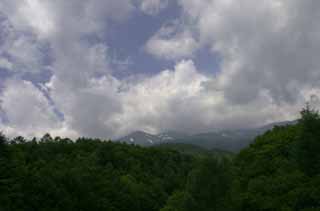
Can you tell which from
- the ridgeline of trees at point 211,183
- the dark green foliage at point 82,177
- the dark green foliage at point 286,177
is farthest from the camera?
the dark green foliage at point 82,177

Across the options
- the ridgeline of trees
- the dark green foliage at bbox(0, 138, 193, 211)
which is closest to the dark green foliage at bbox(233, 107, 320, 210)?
the ridgeline of trees

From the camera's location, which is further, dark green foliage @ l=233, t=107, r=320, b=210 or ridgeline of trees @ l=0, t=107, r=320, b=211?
ridgeline of trees @ l=0, t=107, r=320, b=211

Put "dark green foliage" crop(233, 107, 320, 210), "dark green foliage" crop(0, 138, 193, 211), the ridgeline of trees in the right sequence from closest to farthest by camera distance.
→ "dark green foliage" crop(233, 107, 320, 210)
the ridgeline of trees
"dark green foliage" crop(0, 138, 193, 211)

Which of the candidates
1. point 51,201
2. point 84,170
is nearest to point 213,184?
point 51,201

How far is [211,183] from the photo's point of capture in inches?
1722

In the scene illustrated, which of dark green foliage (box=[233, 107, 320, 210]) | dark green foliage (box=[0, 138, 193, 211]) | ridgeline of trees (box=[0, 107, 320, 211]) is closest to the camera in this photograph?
dark green foliage (box=[233, 107, 320, 210])

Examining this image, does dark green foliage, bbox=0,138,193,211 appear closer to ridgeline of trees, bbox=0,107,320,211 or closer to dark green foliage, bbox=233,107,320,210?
ridgeline of trees, bbox=0,107,320,211

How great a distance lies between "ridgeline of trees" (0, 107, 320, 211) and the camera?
3959 centimetres

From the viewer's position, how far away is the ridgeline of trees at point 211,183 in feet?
130

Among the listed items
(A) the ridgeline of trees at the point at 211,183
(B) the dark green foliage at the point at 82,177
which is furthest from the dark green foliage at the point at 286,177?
(B) the dark green foliage at the point at 82,177

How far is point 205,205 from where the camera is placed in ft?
141

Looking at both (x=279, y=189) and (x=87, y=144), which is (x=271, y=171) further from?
(x=87, y=144)

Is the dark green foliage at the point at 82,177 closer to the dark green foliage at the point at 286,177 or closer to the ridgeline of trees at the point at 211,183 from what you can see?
the ridgeline of trees at the point at 211,183

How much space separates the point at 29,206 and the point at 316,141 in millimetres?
46001
